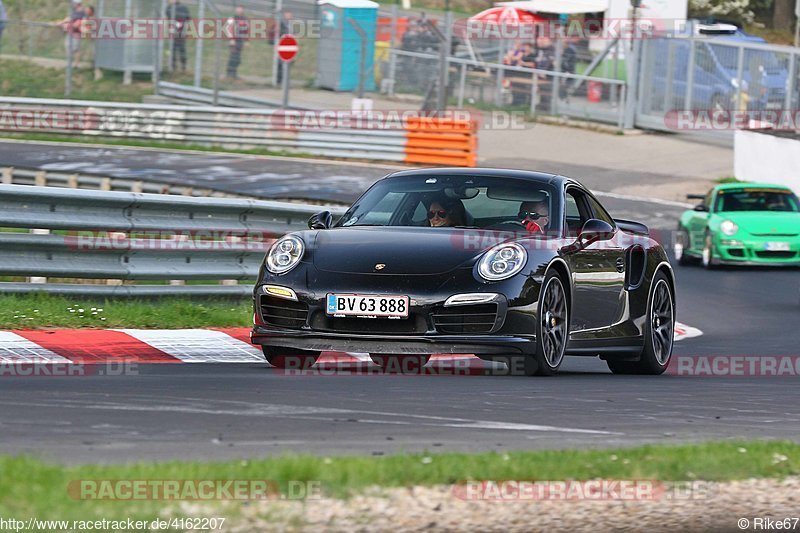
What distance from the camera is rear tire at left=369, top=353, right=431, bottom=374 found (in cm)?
961

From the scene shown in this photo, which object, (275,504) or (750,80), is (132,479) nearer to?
(275,504)

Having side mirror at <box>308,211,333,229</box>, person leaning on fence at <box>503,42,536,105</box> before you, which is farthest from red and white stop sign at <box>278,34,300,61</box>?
side mirror at <box>308,211,333,229</box>

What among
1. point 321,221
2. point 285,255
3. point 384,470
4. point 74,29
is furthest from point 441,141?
point 384,470

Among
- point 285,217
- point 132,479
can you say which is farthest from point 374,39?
point 132,479

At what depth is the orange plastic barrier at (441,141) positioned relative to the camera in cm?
2894

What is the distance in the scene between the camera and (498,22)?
133ft

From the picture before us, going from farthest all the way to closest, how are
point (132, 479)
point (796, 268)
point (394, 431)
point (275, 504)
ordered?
point (796, 268) < point (394, 431) < point (132, 479) < point (275, 504)

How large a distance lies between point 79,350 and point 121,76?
28256 millimetres

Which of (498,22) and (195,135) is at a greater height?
(498,22)

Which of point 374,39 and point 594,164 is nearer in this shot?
point 594,164

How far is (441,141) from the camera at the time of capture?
29.4 meters

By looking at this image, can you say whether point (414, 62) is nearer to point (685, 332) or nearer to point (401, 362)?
point (685, 332)

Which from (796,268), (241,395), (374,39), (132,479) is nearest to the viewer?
(132,479)

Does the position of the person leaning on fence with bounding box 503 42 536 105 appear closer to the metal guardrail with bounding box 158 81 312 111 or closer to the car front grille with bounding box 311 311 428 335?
the metal guardrail with bounding box 158 81 312 111
